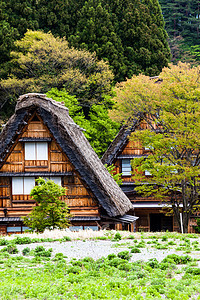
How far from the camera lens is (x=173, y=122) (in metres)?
22.6

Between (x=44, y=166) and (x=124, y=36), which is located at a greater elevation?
(x=124, y=36)

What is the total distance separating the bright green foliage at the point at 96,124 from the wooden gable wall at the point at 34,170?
1170 centimetres

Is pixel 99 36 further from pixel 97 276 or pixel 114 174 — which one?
pixel 97 276

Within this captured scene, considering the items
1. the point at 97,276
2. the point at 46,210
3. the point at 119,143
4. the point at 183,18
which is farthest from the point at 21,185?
the point at 183,18

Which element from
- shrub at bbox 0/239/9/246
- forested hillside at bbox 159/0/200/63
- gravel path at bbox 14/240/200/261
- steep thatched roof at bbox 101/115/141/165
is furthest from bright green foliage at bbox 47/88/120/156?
gravel path at bbox 14/240/200/261

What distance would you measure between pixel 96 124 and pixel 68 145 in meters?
14.8

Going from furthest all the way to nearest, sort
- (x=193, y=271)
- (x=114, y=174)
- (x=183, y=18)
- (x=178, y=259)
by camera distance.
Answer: (x=183, y=18) → (x=114, y=174) → (x=178, y=259) → (x=193, y=271)

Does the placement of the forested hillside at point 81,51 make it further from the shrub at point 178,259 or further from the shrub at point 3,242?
the shrub at point 178,259

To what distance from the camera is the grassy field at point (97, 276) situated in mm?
7211

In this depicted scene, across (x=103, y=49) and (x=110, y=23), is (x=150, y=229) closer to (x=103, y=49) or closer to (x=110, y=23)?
(x=103, y=49)

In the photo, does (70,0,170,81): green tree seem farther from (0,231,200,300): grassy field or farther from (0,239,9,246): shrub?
(0,231,200,300): grassy field

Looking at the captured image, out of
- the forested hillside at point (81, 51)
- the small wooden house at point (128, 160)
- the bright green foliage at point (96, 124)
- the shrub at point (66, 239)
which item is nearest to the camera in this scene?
the shrub at point (66, 239)

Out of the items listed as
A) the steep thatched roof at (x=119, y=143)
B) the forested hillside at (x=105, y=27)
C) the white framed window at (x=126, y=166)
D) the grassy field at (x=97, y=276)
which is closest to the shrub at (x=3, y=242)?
the grassy field at (x=97, y=276)

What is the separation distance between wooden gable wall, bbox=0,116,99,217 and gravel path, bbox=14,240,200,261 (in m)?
7.19
